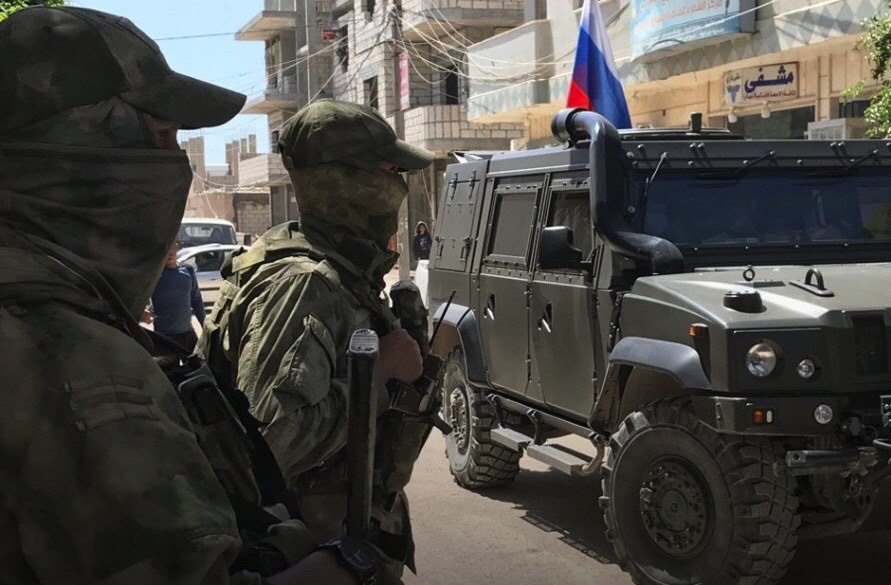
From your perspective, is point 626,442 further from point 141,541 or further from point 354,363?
point 141,541

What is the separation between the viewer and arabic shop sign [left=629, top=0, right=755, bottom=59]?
14070mm

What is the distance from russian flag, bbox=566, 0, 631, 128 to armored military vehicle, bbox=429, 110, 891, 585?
2.40 metres

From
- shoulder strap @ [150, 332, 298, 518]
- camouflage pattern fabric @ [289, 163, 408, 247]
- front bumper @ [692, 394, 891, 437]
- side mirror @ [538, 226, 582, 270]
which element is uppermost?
camouflage pattern fabric @ [289, 163, 408, 247]

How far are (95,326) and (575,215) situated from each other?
4.45 metres

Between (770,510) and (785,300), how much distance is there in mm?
817

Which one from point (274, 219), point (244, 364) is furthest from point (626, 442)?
point (274, 219)

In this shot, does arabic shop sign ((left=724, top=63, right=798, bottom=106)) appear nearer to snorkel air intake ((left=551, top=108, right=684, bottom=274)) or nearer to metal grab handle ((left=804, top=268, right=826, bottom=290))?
snorkel air intake ((left=551, top=108, right=684, bottom=274))

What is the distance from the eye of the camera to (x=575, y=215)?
5.57 meters

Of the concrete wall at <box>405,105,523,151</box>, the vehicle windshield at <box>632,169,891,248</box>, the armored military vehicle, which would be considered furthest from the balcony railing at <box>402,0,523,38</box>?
the vehicle windshield at <box>632,169,891,248</box>

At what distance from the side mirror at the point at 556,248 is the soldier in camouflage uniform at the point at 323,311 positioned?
6.48ft

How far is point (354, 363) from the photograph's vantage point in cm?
163

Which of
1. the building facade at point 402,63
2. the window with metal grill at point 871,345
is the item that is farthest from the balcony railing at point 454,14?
the window with metal grill at point 871,345

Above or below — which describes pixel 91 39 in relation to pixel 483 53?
below

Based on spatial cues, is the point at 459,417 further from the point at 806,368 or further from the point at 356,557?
the point at 356,557
